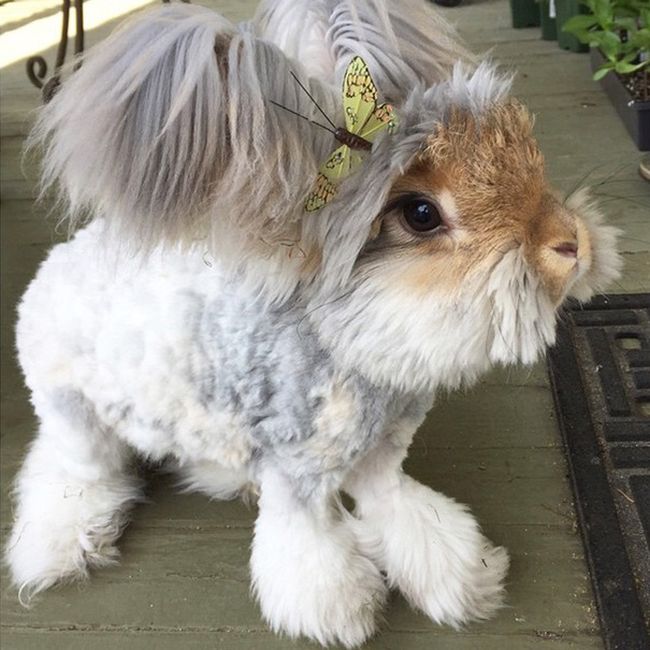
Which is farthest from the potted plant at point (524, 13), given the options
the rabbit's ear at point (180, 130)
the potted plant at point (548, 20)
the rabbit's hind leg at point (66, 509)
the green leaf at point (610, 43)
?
the rabbit's ear at point (180, 130)

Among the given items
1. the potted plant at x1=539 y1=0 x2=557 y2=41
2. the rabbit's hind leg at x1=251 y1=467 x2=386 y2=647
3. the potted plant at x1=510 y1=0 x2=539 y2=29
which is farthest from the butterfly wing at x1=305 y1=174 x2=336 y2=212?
the potted plant at x1=510 y1=0 x2=539 y2=29

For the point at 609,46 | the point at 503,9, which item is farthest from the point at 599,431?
the point at 503,9

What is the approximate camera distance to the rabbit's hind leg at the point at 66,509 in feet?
3.31

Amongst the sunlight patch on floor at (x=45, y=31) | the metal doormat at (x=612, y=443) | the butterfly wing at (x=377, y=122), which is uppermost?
the butterfly wing at (x=377, y=122)

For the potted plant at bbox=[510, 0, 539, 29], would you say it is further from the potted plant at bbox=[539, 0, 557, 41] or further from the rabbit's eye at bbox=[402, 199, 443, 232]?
the rabbit's eye at bbox=[402, 199, 443, 232]

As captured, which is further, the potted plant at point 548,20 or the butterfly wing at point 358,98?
the potted plant at point 548,20

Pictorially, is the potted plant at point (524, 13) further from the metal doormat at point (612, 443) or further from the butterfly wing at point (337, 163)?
the butterfly wing at point (337, 163)

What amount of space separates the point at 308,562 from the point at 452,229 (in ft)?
1.52

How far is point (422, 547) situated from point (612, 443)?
36 cm

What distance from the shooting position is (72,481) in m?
1.05

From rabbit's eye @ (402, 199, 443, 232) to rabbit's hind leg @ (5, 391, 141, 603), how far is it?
0.54 m

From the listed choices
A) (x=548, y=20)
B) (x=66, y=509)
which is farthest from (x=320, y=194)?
(x=548, y=20)

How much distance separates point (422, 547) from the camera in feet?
3.10

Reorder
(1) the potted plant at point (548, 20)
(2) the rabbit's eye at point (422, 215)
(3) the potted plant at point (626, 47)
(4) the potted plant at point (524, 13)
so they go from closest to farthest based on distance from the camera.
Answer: (2) the rabbit's eye at point (422, 215)
(3) the potted plant at point (626, 47)
(1) the potted plant at point (548, 20)
(4) the potted plant at point (524, 13)
